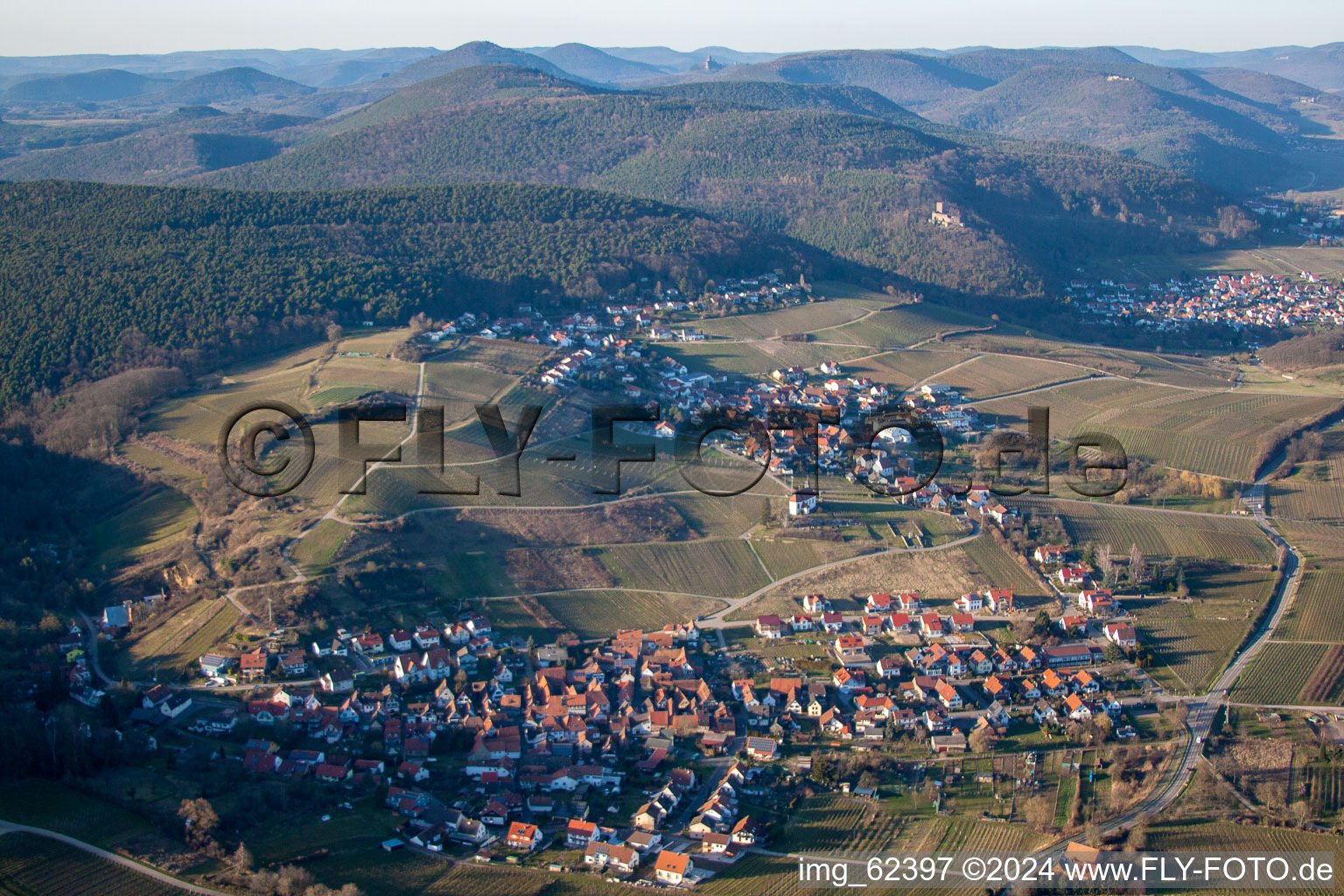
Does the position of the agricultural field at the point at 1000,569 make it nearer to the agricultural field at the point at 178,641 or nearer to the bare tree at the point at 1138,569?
the bare tree at the point at 1138,569

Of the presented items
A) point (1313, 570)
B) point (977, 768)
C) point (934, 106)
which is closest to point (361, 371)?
point (977, 768)

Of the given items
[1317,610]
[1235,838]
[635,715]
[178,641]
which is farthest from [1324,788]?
[178,641]

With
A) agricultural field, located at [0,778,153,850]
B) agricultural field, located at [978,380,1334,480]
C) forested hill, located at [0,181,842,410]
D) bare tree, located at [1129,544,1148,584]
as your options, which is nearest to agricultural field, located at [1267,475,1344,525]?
agricultural field, located at [978,380,1334,480]

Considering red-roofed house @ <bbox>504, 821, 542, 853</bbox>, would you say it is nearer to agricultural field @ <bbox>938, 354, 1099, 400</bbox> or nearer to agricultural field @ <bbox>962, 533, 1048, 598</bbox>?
agricultural field @ <bbox>962, 533, 1048, 598</bbox>

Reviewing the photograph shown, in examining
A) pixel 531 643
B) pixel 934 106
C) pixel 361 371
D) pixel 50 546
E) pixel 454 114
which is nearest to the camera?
pixel 531 643

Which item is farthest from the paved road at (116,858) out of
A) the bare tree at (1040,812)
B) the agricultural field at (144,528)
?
the bare tree at (1040,812)

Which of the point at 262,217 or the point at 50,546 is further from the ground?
the point at 262,217

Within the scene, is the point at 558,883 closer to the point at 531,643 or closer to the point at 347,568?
the point at 531,643

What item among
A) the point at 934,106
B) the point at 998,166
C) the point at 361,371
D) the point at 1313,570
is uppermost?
the point at 934,106
